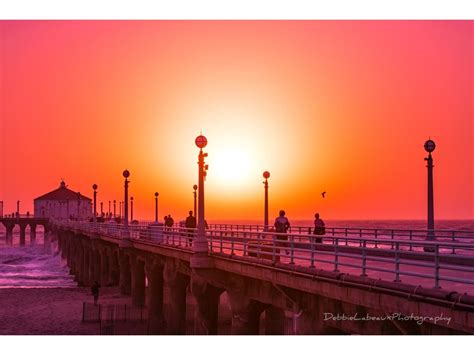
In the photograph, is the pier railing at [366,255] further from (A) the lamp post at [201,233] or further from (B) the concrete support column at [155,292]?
(B) the concrete support column at [155,292]

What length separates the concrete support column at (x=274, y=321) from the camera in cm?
2319

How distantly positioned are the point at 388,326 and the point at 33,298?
111 feet

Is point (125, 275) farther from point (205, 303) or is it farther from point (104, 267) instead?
point (205, 303)

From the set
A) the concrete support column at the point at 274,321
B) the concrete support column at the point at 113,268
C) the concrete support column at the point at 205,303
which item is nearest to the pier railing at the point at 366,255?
the concrete support column at the point at 205,303

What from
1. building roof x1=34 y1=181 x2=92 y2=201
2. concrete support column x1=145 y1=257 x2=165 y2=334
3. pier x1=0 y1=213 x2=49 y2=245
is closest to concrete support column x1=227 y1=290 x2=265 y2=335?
concrete support column x1=145 y1=257 x2=165 y2=334

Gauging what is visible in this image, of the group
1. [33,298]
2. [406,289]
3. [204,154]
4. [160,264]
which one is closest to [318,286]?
[406,289]

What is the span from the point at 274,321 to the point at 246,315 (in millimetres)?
4436

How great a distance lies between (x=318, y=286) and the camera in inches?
585

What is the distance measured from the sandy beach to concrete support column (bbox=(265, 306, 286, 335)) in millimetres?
8454

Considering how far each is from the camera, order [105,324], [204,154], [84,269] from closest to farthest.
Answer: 1. [204,154]
2. [105,324]
3. [84,269]

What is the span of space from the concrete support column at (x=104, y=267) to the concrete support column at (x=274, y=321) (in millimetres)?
Answer: 29645

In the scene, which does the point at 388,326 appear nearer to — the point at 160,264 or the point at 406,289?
the point at 406,289

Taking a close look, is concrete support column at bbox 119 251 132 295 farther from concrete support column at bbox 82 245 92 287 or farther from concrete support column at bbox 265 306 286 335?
concrete support column at bbox 265 306 286 335

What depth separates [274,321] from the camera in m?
24.0
